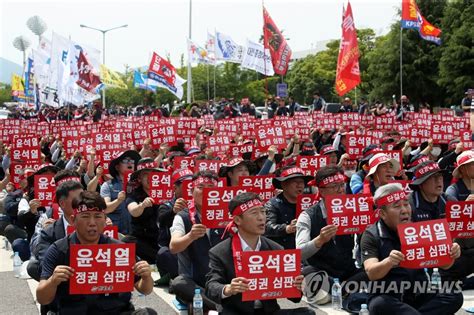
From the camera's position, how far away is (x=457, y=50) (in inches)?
1646

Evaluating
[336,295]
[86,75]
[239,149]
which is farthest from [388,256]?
[86,75]

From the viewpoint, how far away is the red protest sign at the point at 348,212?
7.42 metres

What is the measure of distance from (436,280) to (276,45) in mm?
20370

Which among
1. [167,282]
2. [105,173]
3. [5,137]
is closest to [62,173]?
[167,282]

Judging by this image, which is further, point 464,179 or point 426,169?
point 464,179

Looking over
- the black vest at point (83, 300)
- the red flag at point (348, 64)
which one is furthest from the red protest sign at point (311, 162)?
the red flag at point (348, 64)

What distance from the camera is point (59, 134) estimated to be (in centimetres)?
2355

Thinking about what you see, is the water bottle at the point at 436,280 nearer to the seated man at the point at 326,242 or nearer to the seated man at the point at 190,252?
the seated man at the point at 326,242

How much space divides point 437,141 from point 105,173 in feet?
25.7

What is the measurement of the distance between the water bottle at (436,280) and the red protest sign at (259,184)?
2.44 meters

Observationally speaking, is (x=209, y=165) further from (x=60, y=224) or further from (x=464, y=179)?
(x=60, y=224)

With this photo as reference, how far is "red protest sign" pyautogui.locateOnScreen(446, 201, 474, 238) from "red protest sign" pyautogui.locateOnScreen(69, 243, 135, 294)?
133 inches

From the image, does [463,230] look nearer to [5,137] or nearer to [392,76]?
[5,137]

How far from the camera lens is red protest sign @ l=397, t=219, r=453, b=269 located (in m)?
5.77
